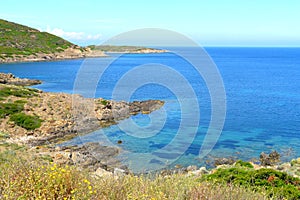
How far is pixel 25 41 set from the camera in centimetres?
11512

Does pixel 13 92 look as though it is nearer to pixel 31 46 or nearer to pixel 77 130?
pixel 77 130

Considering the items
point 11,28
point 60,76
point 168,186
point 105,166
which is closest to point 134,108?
point 105,166

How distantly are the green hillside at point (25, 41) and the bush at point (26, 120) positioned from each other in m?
75.2

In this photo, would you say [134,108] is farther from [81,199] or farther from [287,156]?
[81,199]

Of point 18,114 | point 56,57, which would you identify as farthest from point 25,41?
point 18,114

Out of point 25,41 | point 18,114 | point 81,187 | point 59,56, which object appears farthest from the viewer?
point 59,56

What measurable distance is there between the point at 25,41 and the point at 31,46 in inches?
167

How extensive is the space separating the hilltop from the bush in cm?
7230

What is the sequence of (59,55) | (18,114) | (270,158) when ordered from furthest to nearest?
(59,55) < (18,114) < (270,158)

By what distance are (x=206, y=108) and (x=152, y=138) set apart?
13647mm

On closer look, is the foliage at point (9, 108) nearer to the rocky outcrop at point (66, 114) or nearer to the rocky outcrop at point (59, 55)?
the rocky outcrop at point (66, 114)

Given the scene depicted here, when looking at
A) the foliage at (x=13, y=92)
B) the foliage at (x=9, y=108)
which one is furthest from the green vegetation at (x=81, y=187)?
the foliage at (x=13, y=92)

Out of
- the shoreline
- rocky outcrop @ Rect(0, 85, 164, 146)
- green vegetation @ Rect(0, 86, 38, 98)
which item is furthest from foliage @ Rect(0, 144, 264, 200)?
the shoreline

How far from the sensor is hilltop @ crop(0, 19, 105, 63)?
102 m
